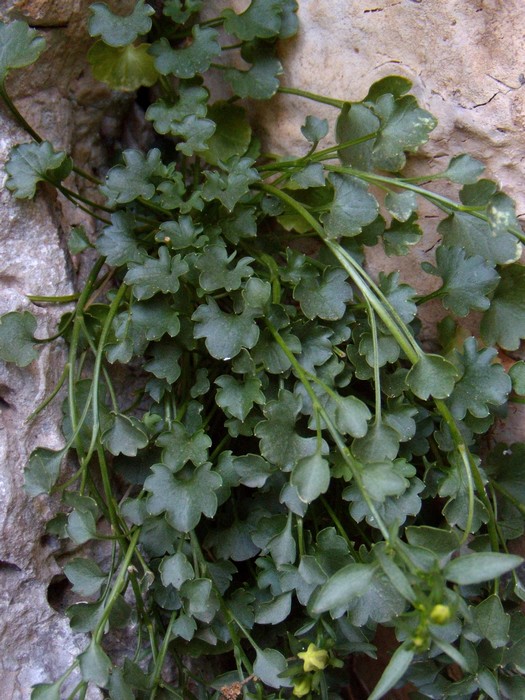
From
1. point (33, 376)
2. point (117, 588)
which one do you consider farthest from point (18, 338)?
point (117, 588)

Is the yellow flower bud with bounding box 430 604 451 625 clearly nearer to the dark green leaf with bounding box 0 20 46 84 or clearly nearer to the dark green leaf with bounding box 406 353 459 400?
the dark green leaf with bounding box 406 353 459 400

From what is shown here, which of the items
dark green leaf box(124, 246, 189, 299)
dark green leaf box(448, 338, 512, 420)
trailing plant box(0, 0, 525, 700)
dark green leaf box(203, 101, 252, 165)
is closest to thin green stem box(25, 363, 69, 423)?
trailing plant box(0, 0, 525, 700)

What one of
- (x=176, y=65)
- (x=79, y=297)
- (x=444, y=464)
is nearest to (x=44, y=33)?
(x=176, y=65)

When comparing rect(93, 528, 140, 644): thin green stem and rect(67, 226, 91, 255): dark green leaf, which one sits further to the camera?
rect(67, 226, 91, 255): dark green leaf

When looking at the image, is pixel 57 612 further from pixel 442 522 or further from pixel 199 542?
pixel 442 522

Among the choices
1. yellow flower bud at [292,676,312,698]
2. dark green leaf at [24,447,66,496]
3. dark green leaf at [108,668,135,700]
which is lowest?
yellow flower bud at [292,676,312,698]

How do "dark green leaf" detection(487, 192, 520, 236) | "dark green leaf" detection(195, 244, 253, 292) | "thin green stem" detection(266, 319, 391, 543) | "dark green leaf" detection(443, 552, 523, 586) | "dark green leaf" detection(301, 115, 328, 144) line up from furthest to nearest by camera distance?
"dark green leaf" detection(301, 115, 328, 144) < "dark green leaf" detection(195, 244, 253, 292) < "dark green leaf" detection(487, 192, 520, 236) < "thin green stem" detection(266, 319, 391, 543) < "dark green leaf" detection(443, 552, 523, 586)

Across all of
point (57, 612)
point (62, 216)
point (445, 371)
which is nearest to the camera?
point (445, 371)
